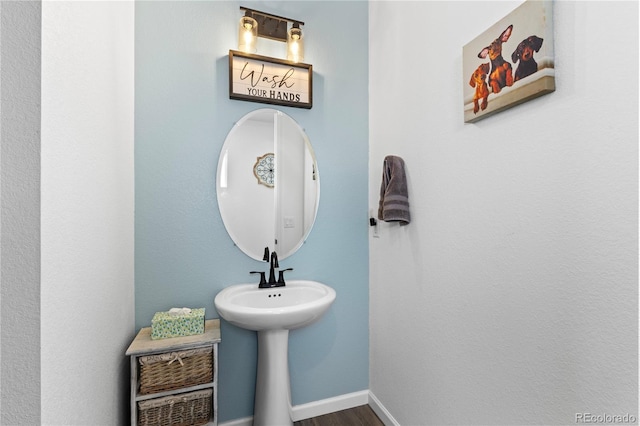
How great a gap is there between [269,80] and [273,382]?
1574 mm

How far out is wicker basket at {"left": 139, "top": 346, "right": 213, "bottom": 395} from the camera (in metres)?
1.17

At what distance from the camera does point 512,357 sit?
971mm

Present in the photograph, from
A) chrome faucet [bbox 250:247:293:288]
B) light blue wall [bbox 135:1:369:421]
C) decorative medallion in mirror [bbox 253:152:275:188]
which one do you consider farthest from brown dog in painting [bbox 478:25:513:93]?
chrome faucet [bbox 250:247:293:288]

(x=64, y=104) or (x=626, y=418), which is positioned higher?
(x=64, y=104)

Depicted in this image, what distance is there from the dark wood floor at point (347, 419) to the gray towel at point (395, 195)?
1.14 m

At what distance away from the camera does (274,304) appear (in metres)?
1.56

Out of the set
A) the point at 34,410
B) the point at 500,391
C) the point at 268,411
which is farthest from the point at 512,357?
the point at 34,410

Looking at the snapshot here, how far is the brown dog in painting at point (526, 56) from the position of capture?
0.86 metres

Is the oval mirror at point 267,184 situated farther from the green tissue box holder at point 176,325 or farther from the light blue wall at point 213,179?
the green tissue box holder at point 176,325

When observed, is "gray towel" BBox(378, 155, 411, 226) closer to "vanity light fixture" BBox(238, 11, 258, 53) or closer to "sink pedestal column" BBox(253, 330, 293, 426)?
"sink pedestal column" BBox(253, 330, 293, 426)

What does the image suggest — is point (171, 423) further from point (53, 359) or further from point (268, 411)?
point (53, 359)

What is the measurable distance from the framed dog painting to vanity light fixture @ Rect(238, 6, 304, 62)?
93cm

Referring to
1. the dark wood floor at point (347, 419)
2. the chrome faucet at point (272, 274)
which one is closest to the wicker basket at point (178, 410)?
the chrome faucet at point (272, 274)

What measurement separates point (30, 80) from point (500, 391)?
1550 mm
